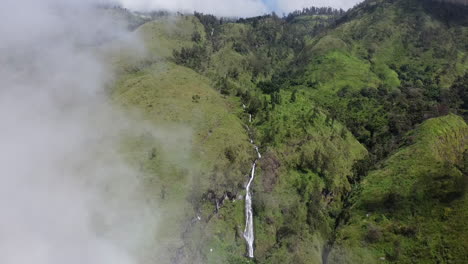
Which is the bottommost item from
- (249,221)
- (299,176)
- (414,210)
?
(249,221)

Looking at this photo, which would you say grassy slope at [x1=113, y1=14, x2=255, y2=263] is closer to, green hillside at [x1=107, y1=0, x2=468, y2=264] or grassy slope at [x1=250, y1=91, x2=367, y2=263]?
green hillside at [x1=107, y1=0, x2=468, y2=264]

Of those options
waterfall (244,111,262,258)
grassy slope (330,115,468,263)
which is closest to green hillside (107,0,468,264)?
grassy slope (330,115,468,263)

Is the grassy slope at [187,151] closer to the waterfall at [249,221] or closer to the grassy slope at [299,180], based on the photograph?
the waterfall at [249,221]

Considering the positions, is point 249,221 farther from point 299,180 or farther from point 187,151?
point 187,151

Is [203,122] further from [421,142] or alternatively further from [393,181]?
[421,142]

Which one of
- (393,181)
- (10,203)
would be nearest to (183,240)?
(10,203)

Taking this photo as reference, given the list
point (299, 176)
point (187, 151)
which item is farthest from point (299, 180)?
point (187, 151)

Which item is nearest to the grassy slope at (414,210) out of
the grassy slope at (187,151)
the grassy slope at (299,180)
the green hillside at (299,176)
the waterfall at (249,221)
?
the green hillside at (299,176)
